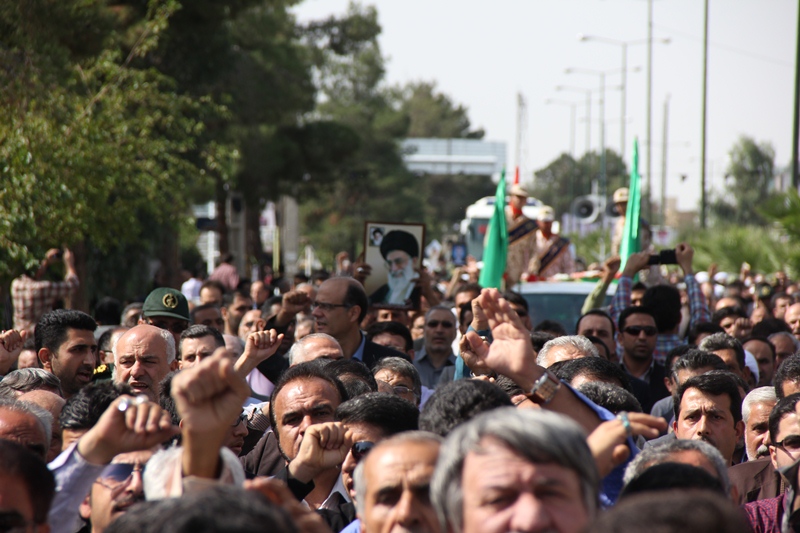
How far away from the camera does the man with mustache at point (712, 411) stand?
532 centimetres

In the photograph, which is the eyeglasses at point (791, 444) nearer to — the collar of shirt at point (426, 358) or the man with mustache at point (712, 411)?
the man with mustache at point (712, 411)

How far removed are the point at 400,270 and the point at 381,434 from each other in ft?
19.6

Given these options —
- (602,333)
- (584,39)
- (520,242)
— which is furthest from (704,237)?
(602,333)

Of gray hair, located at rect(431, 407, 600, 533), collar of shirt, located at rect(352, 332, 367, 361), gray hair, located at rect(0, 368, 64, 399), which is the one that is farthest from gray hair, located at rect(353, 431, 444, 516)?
collar of shirt, located at rect(352, 332, 367, 361)

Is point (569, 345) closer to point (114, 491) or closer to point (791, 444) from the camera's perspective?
point (791, 444)

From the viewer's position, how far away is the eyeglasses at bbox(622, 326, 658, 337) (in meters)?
8.10

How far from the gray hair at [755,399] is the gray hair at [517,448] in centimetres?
320

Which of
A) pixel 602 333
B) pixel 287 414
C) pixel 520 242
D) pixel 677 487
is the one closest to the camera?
pixel 677 487

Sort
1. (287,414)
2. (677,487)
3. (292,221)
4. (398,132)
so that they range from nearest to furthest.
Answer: (677,487), (287,414), (292,221), (398,132)

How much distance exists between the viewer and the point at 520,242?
1364 centimetres

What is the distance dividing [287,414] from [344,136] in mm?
28149

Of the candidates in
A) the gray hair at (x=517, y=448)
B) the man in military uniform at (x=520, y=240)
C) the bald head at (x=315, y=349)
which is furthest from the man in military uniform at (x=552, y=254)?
the gray hair at (x=517, y=448)

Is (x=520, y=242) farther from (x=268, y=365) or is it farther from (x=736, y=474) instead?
(x=736, y=474)

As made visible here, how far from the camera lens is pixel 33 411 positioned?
4.34 metres
